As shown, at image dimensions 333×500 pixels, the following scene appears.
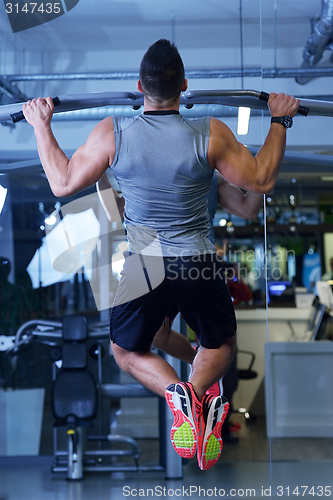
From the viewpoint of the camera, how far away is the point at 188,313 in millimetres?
1707

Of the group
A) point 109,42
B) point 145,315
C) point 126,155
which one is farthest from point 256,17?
point 145,315

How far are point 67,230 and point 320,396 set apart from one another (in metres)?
2.30

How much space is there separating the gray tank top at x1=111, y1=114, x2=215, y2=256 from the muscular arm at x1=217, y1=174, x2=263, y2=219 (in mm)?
776

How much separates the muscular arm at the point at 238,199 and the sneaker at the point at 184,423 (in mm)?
1198

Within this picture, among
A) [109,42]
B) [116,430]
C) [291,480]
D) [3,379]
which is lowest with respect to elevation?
[291,480]

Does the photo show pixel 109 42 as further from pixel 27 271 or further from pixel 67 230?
pixel 27 271

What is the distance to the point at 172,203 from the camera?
5.45 ft

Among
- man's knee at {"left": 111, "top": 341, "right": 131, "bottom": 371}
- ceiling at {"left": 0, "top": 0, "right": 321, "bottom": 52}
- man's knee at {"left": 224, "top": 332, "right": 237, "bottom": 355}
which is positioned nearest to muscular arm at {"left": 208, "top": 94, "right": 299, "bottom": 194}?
man's knee at {"left": 224, "top": 332, "right": 237, "bottom": 355}

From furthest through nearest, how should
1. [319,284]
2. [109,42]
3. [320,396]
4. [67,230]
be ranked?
1. [319,284]
2. [320,396]
3. [67,230]
4. [109,42]

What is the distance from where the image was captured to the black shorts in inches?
65.9

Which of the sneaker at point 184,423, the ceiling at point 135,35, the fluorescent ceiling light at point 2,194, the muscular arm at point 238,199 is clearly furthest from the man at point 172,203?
the ceiling at point 135,35

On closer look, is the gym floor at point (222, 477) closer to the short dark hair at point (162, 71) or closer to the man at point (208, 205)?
the man at point (208, 205)

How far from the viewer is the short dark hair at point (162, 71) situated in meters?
1.57

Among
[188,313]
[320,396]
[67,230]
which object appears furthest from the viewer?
[320,396]
